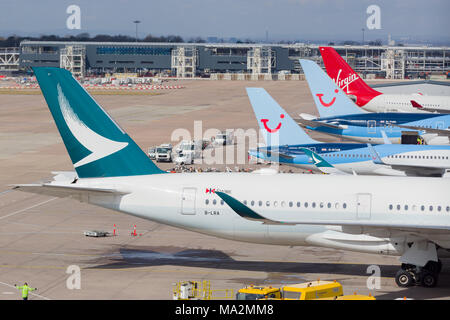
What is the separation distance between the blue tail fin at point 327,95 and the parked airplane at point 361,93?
18.2 meters

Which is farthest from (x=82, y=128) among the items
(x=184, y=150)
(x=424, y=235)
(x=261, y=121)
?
(x=184, y=150)

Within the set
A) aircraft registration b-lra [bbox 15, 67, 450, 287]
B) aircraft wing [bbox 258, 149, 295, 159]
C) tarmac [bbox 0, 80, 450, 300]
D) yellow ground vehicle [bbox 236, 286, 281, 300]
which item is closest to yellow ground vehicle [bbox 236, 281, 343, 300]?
yellow ground vehicle [bbox 236, 286, 281, 300]

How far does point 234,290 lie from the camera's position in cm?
3238

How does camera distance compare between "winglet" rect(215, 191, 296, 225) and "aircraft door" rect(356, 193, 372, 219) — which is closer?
"winglet" rect(215, 191, 296, 225)

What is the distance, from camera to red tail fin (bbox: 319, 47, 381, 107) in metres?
94.9

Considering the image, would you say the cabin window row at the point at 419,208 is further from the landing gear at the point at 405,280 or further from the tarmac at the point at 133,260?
the tarmac at the point at 133,260

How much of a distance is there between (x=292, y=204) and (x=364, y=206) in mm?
3323

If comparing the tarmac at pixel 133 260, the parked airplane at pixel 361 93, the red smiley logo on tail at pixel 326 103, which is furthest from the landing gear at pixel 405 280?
the parked airplane at pixel 361 93

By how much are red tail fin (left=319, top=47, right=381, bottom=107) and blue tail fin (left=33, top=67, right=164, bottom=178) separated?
2408 inches

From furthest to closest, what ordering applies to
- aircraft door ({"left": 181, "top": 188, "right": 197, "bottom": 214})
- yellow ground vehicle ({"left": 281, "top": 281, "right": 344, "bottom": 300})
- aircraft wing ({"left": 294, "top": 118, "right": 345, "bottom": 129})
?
aircraft wing ({"left": 294, "top": 118, "right": 345, "bottom": 129}) → aircraft door ({"left": 181, "top": 188, "right": 197, "bottom": 214}) → yellow ground vehicle ({"left": 281, "top": 281, "right": 344, "bottom": 300})

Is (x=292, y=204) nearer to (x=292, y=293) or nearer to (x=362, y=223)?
(x=362, y=223)

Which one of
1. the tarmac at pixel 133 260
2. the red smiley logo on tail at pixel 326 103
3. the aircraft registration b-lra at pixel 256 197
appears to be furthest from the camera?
the red smiley logo on tail at pixel 326 103

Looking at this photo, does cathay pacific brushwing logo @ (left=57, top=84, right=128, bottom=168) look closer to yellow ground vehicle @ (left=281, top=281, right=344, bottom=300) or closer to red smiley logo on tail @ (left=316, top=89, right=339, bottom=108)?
yellow ground vehicle @ (left=281, top=281, right=344, bottom=300)

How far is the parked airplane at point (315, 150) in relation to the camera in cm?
5409
